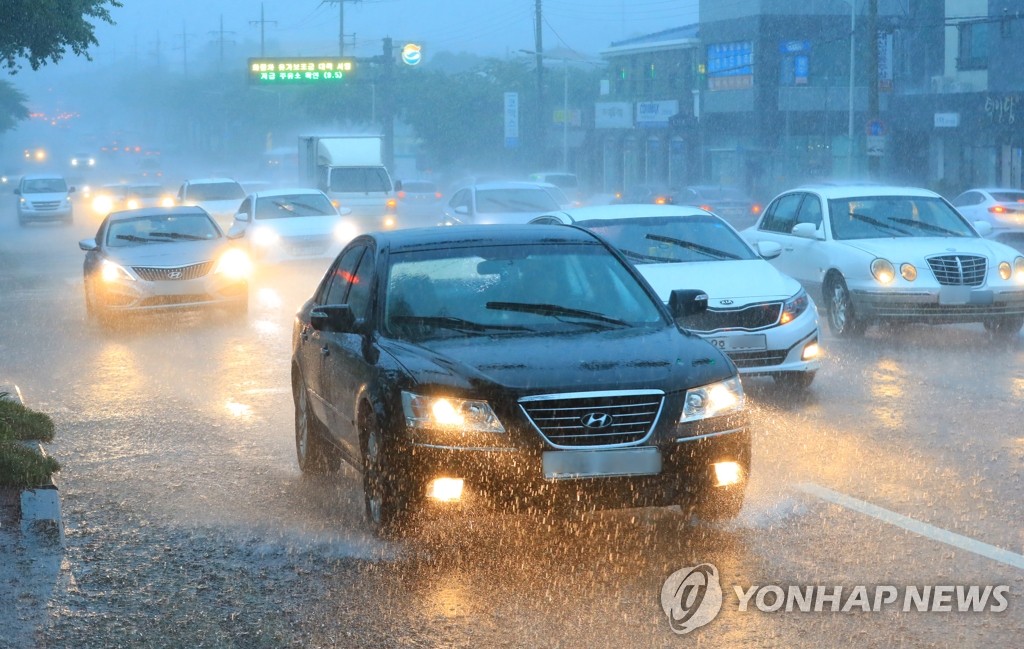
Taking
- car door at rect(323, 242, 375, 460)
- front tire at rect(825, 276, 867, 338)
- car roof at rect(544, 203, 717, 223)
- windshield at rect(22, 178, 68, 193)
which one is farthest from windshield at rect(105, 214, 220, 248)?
windshield at rect(22, 178, 68, 193)

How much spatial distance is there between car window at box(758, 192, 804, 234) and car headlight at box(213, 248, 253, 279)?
638cm

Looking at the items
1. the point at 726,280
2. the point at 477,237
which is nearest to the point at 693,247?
the point at 726,280

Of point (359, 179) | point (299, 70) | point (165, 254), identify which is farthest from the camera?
point (299, 70)

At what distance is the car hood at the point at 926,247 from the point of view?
580 inches

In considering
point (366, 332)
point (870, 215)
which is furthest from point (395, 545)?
point (870, 215)

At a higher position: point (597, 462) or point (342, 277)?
point (342, 277)

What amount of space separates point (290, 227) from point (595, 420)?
1950 cm

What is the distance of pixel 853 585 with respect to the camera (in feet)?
19.9

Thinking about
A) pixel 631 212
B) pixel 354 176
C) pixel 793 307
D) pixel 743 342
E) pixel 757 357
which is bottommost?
pixel 757 357

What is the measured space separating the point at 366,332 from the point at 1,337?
11.3 metres

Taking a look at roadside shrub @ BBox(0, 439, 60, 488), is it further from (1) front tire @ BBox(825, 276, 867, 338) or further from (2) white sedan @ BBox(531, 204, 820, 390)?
(1) front tire @ BBox(825, 276, 867, 338)

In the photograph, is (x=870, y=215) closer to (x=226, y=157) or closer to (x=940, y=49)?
(x=940, y=49)

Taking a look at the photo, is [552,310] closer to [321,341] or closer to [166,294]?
[321,341]

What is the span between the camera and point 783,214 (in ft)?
55.5
